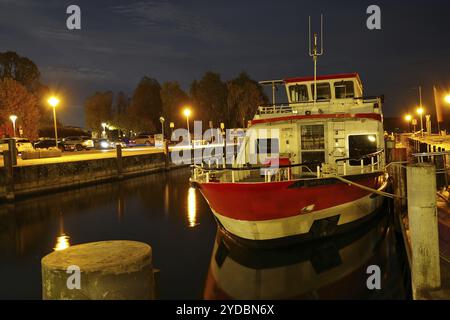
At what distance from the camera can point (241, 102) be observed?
7200cm

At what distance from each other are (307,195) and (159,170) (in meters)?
31.5

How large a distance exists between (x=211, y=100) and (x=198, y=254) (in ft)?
202

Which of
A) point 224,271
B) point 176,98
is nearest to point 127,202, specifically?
point 224,271

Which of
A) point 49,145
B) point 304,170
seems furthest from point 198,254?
point 49,145

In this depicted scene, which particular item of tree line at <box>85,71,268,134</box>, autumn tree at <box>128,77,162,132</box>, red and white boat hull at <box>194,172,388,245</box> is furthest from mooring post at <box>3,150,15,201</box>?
autumn tree at <box>128,77,162,132</box>

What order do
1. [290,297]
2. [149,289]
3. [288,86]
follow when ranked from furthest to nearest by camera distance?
[288,86] → [290,297] → [149,289]

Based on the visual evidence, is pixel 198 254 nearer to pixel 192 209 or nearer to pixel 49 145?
pixel 192 209

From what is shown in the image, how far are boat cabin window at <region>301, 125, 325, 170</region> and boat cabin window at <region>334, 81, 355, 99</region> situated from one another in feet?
9.38

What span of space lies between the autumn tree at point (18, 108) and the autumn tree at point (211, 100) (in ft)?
98.0

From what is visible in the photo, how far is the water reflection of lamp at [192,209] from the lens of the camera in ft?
66.0

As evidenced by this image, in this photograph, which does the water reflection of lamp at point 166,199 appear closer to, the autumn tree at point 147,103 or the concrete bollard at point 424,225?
the concrete bollard at point 424,225

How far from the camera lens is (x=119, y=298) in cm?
523

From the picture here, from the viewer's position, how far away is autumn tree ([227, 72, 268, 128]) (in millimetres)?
72000

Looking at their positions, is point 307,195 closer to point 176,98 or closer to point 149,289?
point 149,289
